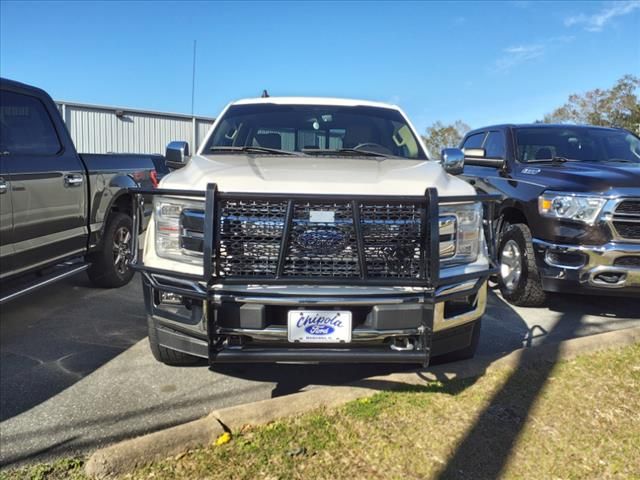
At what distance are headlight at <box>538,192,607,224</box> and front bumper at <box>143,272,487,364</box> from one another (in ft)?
8.18

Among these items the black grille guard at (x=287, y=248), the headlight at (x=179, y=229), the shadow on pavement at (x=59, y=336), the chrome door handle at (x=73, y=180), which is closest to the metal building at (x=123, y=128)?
the shadow on pavement at (x=59, y=336)

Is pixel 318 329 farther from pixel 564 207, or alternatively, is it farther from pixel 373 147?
pixel 564 207

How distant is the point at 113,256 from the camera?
6.04m

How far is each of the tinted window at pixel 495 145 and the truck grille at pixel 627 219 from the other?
1.91 meters

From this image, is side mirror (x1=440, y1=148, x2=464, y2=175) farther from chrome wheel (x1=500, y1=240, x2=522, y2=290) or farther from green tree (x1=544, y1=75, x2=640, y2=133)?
green tree (x1=544, y1=75, x2=640, y2=133)

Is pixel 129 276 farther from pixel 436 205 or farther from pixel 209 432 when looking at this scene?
pixel 436 205

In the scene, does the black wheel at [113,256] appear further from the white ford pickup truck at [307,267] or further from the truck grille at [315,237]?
the truck grille at [315,237]

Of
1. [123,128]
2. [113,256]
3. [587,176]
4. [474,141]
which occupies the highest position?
[123,128]

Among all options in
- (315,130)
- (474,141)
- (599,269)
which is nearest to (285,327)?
(315,130)

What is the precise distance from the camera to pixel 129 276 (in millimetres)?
6352

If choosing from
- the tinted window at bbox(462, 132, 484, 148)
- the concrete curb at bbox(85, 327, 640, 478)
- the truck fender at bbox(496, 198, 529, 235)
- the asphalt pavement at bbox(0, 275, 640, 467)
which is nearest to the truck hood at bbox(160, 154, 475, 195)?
the concrete curb at bbox(85, 327, 640, 478)

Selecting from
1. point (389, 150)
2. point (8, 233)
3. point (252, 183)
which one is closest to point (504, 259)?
point (389, 150)

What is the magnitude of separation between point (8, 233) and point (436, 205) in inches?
129

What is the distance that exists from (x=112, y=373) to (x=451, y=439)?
7.89 feet
